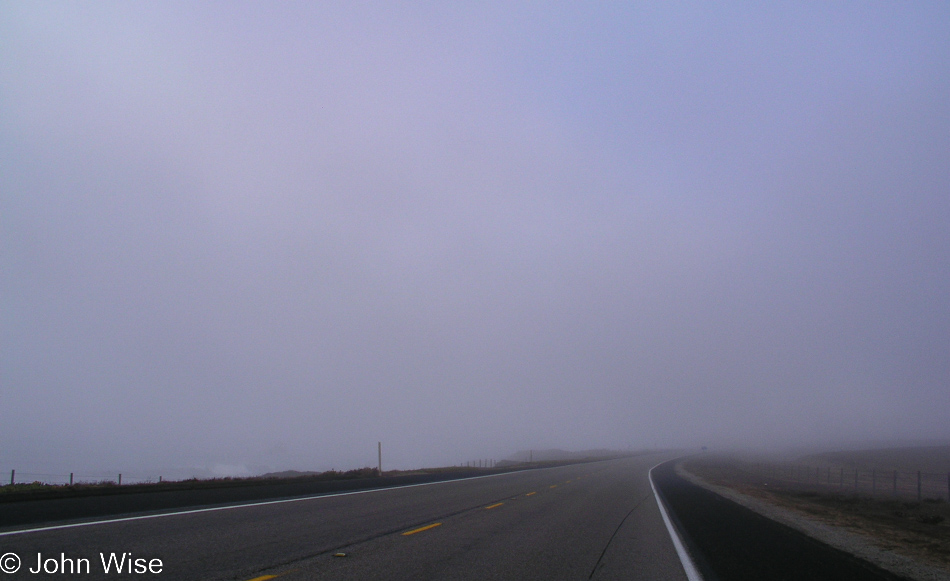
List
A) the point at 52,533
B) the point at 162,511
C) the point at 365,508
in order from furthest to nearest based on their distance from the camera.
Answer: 1. the point at 365,508
2. the point at 162,511
3. the point at 52,533

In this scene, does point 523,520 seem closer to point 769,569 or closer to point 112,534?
point 769,569

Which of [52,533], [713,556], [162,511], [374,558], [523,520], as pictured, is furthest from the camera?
[523,520]

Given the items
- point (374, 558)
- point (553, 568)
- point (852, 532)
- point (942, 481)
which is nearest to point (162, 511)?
point (374, 558)

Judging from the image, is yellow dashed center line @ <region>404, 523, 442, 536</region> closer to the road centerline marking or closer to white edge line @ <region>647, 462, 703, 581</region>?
the road centerline marking

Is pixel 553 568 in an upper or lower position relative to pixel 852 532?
upper

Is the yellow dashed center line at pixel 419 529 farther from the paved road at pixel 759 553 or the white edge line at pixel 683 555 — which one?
the paved road at pixel 759 553

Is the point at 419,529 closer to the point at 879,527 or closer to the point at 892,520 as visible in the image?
the point at 879,527

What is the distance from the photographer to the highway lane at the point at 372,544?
7.93m

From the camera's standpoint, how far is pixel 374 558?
868 cm

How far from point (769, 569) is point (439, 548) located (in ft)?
17.1

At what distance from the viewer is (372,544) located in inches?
388

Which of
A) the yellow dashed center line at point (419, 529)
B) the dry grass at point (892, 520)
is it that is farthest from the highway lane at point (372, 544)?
the dry grass at point (892, 520)

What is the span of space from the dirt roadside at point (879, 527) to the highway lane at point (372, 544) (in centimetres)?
416

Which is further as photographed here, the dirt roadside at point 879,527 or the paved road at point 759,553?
the dirt roadside at point 879,527
